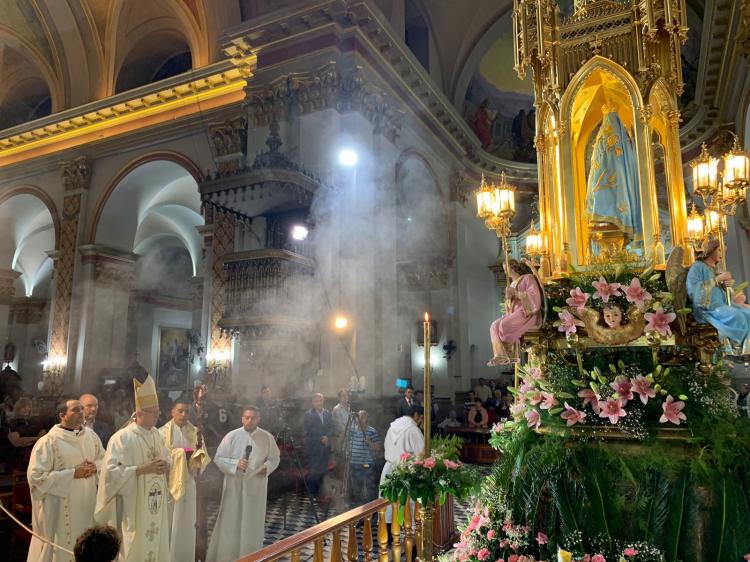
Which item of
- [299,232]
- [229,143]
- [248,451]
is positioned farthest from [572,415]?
[229,143]

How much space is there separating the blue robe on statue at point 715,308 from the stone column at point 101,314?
11737 mm

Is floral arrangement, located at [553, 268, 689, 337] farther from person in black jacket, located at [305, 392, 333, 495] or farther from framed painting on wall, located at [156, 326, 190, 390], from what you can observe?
framed painting on wall, located at [156, 326, 190, 390]

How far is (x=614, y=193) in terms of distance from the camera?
12.3ft

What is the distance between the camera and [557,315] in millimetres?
3225

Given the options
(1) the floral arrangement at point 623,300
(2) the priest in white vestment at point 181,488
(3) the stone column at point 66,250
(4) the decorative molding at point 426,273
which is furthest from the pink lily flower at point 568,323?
(3) the stone column at point 66,250

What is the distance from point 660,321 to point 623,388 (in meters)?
0.41

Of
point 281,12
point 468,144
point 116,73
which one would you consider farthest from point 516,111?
point 116,73

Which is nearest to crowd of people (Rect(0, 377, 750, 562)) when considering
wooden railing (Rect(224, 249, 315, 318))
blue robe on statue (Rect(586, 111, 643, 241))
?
wooden railing (Rect(224, 249, 315, 318))

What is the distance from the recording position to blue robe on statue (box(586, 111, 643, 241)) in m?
3.68

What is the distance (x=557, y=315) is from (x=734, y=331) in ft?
2.84

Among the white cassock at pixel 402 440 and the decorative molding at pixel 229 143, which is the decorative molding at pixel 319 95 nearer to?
the decorative molding at pixel 229 143

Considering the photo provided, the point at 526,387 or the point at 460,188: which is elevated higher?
the point at 460,188

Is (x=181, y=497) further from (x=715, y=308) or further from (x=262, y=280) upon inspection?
(x=715, y=308)

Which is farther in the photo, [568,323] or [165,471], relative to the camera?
[165,471]
